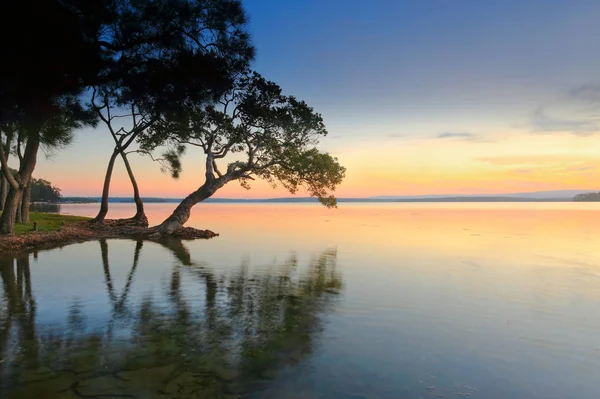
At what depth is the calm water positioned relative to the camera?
7906 millimetres

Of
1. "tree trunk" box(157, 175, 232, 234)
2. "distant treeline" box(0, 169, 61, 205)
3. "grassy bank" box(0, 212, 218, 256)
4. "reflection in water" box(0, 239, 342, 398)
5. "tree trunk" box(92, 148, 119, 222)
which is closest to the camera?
"reflection in water" box(0, 239, 342, 398)

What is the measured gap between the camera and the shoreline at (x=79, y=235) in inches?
992

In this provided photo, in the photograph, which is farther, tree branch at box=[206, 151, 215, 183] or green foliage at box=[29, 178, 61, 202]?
green foliage at box=[29, 178, 61, 202]

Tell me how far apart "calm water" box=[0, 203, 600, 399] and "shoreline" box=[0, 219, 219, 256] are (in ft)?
10.3

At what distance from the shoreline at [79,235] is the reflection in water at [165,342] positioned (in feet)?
32.8

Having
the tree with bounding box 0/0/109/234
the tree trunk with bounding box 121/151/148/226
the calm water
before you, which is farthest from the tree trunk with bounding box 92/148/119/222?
the tree with bounding box 0/0/109/234

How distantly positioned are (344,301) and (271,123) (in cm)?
2598

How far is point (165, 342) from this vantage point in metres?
9.77

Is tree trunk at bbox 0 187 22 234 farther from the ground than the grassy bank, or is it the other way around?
tree trunk at bbox 0 187 22 234

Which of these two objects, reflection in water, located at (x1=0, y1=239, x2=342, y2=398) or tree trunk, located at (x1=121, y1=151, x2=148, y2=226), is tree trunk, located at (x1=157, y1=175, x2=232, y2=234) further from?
reflection in water, located at (x1=0, y1=239, x2=342, y2=398)

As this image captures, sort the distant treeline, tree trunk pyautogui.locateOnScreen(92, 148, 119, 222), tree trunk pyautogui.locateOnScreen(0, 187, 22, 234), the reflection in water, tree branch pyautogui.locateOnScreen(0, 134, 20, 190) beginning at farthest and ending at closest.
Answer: the distant treeline
tree trunk pyautogui.locateOnScreen(92, 148, 119, 222)
tree trunk pyautogui.locateOnScreen(0, 187, 22, 234)
tree branch pyautogui.locateOnScreen(0, 134, 20, 190)
the reflection in water

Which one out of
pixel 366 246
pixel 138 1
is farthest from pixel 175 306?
pixel 366 246

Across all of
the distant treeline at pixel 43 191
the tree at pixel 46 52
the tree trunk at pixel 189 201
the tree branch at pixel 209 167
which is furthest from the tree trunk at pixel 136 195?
the distant treeline at pixel 43 191

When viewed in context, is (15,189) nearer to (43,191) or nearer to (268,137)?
(268,137)
